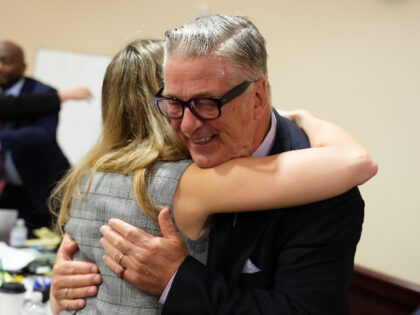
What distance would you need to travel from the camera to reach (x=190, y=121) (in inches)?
40.9

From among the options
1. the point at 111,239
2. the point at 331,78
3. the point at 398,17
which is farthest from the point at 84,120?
the point at 111,239

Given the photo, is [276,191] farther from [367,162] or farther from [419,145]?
[419,145]

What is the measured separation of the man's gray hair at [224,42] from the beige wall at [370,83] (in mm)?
1377

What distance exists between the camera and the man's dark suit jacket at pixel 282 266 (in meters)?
1.01

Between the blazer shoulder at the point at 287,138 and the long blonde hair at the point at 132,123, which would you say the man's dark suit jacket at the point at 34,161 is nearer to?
the long blonde hair at the point at 132,123

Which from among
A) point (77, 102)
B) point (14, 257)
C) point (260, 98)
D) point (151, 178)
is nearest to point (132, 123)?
point (151, 178)

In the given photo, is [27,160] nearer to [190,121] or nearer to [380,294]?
[190,121]

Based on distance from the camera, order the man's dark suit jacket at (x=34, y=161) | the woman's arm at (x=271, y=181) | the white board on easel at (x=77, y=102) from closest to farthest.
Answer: the woman's arm at (x=271, y=181) → the man's dark suit jacket at (x=34, y=161) → the white board on easel at (x=77, y=102)

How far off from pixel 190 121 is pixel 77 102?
3274 millimetres

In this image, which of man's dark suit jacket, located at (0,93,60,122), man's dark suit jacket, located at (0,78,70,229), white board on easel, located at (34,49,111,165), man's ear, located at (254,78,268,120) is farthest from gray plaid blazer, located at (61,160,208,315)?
white board on easel, located at (34,49,111,165)

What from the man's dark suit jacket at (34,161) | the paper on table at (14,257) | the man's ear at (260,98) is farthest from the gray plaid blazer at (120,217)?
the man's dark suit jacket at (34,161)

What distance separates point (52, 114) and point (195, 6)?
48.8 inches

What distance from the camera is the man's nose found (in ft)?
3.40

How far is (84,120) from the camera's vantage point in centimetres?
405
